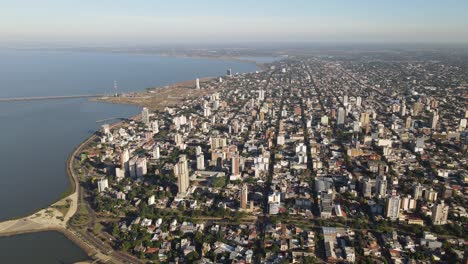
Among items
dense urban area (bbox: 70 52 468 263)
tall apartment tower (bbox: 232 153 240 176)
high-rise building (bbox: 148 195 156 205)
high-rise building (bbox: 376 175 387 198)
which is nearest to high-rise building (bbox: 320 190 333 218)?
dense urban area (bbox: 70 52 468 263)

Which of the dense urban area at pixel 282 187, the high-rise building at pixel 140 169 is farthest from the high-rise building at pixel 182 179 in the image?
the high-rise building at pixel 140 169

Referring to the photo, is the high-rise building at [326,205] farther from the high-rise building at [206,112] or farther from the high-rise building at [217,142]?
the high-rise building at [206,112]

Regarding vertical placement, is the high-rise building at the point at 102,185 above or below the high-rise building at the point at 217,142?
below

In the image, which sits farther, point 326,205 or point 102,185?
point 102,185

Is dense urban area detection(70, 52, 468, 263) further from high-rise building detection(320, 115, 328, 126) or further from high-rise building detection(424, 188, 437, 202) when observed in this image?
high-rise building detection(320, 115, 328, 126)

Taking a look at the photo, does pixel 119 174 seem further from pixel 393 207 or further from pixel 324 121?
pixel 324 121

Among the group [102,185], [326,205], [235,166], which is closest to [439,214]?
[326,205]

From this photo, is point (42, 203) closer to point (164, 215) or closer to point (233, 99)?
point (164, 215)
